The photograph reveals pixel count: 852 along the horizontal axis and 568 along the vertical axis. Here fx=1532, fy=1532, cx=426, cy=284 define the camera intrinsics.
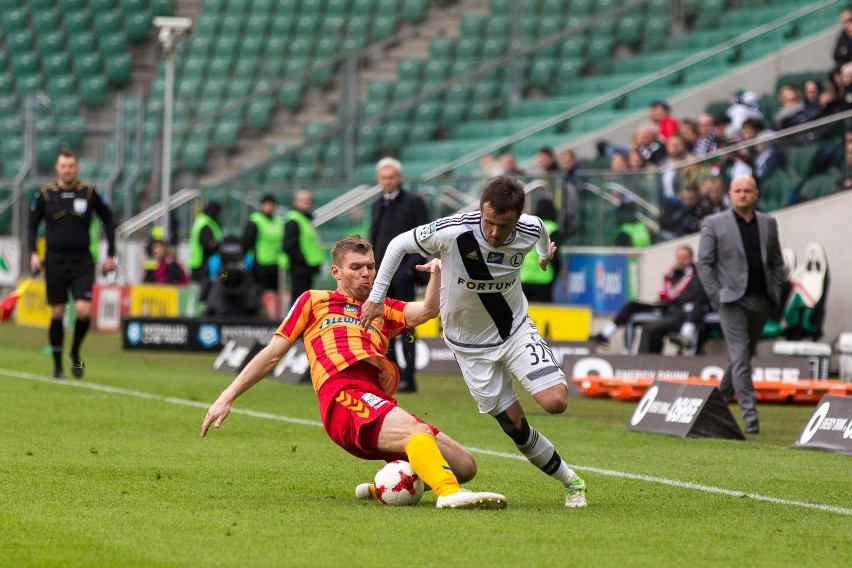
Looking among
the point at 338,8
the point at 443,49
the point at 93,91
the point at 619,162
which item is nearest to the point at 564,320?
the point at 619,162

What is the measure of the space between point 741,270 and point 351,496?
17.8 ft

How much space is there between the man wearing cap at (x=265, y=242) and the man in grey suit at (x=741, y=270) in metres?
10.4

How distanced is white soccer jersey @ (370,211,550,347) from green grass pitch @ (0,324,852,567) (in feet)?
3.05

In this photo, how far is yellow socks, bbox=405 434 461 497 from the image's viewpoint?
24.6 ft

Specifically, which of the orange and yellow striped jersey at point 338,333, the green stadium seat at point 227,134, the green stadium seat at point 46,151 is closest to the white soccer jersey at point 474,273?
the orange and yellow striped jersey at point 338,333

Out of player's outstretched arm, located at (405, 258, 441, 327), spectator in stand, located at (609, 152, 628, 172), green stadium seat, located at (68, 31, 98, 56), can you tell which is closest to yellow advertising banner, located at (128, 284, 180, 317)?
spectator in stand, located at (609, 152, 628, 172)

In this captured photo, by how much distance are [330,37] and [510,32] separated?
5054 millimetres

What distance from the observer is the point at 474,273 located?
783 centimetres

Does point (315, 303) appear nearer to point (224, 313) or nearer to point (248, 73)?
point (224, 313)

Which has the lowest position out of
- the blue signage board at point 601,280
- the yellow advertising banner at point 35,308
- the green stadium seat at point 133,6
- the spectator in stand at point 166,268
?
the yellow advertising banner at point 35,308

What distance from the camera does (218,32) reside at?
35.5 metres

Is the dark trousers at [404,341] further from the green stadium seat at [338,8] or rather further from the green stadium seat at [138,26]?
the green stadium seat at [138,26]

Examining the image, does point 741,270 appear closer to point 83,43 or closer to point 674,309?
point 674,309

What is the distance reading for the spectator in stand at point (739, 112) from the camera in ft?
70.1
